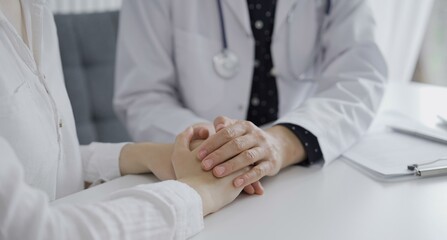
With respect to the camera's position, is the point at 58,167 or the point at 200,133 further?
the point at 200,133

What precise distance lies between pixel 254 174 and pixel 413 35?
5.78 feet

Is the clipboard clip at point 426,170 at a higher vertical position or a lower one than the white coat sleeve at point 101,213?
lower

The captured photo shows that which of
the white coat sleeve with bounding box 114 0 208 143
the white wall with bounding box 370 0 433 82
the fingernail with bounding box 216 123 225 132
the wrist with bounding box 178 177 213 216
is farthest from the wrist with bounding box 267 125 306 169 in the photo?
the white wall with bounding box 370 0 433 82

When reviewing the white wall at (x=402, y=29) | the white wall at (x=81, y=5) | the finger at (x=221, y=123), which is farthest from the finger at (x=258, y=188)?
the white wall at (x=402, y=29)

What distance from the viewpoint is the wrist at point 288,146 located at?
2.81 ft

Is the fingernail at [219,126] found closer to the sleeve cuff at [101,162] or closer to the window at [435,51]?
the sleeve cuff at [101,162]

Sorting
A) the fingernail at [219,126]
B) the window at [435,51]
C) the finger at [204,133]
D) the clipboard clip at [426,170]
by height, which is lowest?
the window at [435,51]

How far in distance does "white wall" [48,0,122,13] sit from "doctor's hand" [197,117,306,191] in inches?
53.5

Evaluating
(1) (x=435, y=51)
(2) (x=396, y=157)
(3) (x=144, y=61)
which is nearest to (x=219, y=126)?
(2) (x=396, y=157)

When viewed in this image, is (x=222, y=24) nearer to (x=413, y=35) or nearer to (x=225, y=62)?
(x=225, y=62)

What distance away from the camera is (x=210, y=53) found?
48.1 inches

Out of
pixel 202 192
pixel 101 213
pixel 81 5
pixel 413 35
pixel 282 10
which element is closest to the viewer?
pixel 101 213

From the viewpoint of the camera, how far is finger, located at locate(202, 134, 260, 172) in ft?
2.44

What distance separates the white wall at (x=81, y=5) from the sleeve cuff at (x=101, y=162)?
1.20 meters
